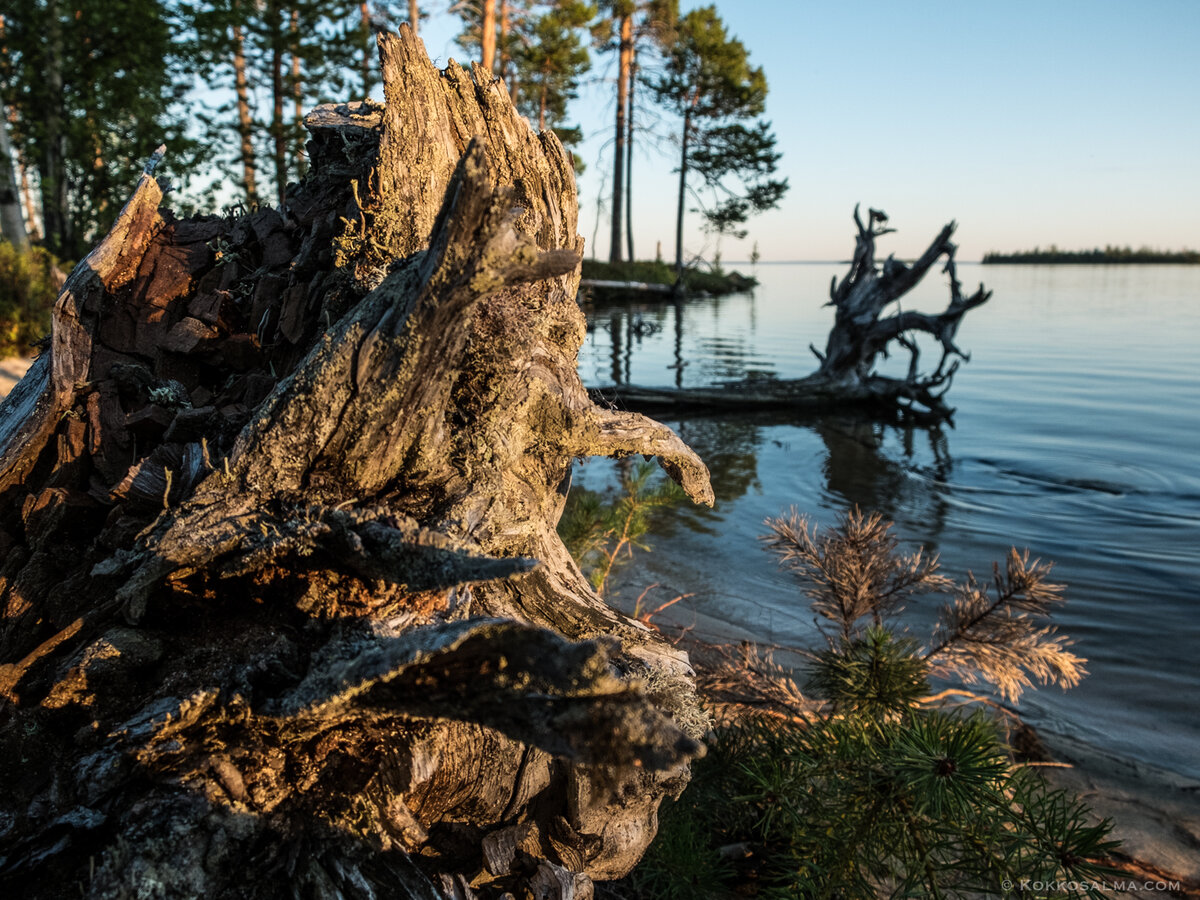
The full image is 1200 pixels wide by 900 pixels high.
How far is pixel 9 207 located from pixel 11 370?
6.75 metres

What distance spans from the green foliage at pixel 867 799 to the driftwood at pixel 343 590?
622 mm

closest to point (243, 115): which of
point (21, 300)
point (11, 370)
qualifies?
point (21, 300)

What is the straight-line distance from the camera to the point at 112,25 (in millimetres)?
20953

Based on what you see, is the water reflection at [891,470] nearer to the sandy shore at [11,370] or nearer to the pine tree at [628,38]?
the sandy shore at [11,370]

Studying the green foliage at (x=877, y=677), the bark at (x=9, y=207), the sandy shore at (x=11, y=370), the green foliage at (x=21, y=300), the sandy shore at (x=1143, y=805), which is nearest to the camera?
the green foliage at (x=877, y=677)

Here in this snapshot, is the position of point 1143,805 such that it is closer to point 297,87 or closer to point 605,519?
point 605,519

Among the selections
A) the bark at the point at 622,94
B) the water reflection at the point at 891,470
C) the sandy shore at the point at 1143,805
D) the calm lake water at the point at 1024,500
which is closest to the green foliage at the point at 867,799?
the sandy shore at the point at 1143,805

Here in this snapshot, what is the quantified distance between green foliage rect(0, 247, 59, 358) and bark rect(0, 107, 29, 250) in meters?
1.71

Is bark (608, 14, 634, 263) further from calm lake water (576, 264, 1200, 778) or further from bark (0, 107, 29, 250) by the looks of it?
bark (0, 107, 29, 250)

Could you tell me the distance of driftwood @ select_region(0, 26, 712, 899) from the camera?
1.27 m

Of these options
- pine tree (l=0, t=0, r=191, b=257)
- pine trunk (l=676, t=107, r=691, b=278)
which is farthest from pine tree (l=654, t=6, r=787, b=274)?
pine tree (l=0, t=0, r=191, b=257)

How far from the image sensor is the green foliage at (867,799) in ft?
6.02

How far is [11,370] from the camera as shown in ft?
35.1

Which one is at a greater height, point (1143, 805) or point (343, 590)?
point (343, 590)
